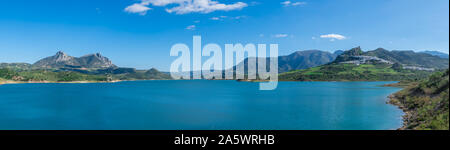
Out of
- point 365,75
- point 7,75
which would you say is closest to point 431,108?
point 365,75

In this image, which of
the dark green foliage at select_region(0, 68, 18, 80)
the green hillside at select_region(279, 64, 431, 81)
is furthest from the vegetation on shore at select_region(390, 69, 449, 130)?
the dark green foliage at select_region(0, 68, 18, 80)

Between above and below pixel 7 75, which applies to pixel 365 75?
below

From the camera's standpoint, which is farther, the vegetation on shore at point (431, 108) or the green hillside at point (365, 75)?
the green hillside at point (365, 75)

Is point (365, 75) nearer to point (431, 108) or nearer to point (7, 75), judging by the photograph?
point (431, 108)

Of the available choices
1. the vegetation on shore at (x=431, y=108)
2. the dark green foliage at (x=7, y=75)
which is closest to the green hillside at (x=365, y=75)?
the vegetation on shore at (x=431, y=108)

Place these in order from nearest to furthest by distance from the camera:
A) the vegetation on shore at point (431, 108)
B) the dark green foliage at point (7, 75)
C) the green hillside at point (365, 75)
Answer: the vegetation on shore at point (431, 108) → the dark green foliage at point (7, 75) → the green hillside at point (365, 75)

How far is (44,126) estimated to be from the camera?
1292 inches

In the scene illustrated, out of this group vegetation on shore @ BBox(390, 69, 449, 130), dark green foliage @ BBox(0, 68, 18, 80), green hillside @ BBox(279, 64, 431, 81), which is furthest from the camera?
green hillside @ BBox(279, 64, 431, 81)

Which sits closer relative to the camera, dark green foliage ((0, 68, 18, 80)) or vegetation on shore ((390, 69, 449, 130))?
vegetation on shore ((390, 69, 449, 130))

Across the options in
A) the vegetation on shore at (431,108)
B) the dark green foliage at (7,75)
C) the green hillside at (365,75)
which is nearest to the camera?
the vegetation on shore at (431,108)

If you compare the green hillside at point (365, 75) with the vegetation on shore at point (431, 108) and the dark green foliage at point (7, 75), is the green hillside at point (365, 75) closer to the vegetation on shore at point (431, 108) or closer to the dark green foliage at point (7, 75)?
the vegetation on shore at point (431, 108)

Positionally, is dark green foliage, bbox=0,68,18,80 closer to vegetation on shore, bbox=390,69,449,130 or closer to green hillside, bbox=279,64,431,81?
green hillside, bbox=279,64,431,81
